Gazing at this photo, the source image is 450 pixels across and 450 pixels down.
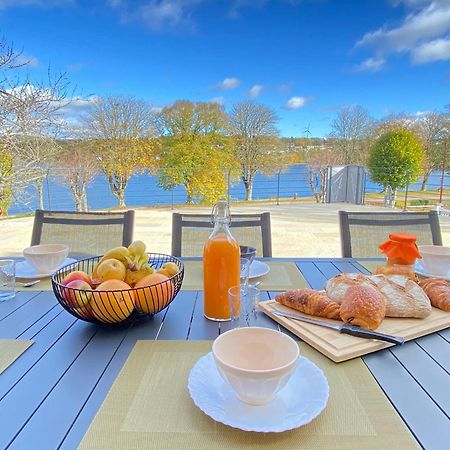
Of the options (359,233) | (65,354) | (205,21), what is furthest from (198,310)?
(205,21)

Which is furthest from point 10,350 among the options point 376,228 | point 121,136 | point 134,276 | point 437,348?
point 121,136

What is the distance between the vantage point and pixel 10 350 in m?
0.67

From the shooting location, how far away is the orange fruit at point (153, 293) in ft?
2.47

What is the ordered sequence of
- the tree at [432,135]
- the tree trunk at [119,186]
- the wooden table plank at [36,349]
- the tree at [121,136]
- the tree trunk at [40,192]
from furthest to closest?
the tree at [432,135] → the tree at [121,136] → the tree trunk at [119,186] → the tree trunk at [40,192] → the wooden table plank at [36,349]

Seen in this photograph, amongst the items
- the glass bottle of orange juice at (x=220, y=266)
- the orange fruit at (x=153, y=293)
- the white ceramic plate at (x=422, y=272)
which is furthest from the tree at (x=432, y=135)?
the orange fruit at (x=153, y=293)

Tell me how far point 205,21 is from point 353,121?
476 centimetres

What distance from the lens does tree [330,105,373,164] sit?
29.1ft

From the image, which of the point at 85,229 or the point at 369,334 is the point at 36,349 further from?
the point at 85,229

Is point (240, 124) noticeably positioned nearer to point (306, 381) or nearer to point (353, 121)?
point (353, 121)

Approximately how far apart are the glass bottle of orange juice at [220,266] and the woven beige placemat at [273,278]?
0.22 m

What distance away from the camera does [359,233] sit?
1.61 meters

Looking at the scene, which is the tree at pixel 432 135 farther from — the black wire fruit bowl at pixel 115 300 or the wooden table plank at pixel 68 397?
the wooden table plank at pixel 68 397

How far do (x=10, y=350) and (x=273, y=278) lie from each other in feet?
2.36

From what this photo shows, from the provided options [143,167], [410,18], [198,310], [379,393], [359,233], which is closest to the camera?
[379,393]
